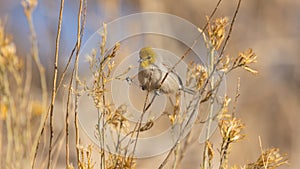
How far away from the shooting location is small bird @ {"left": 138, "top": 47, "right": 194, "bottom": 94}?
2.28 feet

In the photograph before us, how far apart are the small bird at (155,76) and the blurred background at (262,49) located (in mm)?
2716

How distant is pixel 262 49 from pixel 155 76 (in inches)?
145

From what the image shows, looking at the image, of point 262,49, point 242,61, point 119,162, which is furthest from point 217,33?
point 262,49

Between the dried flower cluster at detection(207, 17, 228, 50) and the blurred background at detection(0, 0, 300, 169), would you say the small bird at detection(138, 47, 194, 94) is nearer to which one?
the dried flower cluster at detection(207, 17, 228, 50)

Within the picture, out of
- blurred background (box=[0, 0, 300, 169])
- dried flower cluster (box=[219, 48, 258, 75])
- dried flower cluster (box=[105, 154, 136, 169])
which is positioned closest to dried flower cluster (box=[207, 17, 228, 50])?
dried flower cluster (box=[219, 48, 258, 75])

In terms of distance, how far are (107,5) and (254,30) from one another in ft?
4.84

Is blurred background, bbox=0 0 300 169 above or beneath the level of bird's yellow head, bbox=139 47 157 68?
above

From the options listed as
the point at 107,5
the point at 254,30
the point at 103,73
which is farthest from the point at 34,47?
the point at 254,30

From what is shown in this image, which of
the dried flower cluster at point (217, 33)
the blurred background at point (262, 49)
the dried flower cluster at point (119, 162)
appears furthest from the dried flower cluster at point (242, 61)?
the blurred background at point (262, 49)

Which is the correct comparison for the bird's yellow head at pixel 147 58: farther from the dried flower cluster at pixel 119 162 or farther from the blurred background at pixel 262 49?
the blurred background at pixel 262 49

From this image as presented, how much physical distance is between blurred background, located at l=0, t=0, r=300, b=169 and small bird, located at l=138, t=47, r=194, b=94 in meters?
2.72

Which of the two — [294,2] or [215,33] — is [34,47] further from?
[294,2]

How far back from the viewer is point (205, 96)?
0.68 meters

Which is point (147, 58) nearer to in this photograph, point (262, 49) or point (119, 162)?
point (119, 162)
